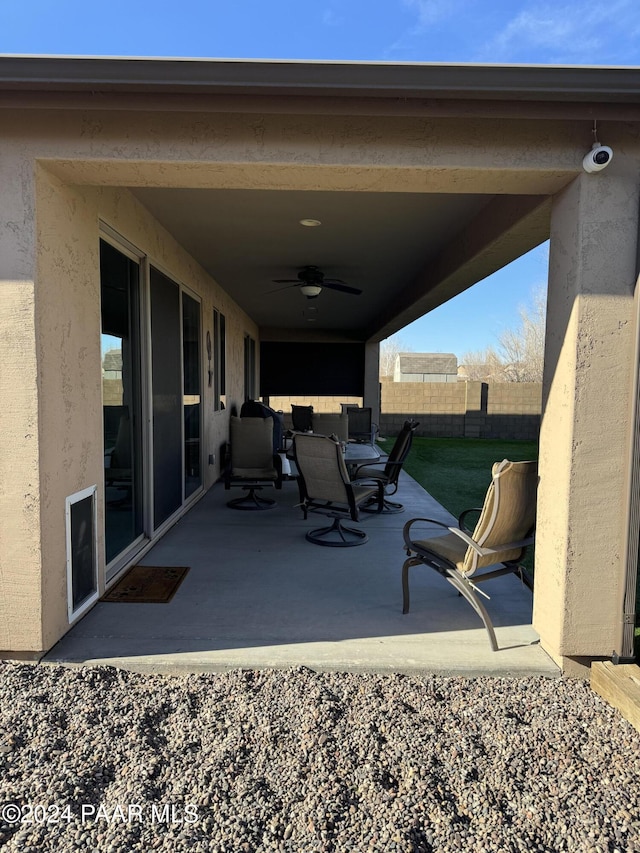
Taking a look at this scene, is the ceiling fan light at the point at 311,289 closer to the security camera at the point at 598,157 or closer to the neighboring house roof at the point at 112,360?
the neighboring house roof at the point at 112,360

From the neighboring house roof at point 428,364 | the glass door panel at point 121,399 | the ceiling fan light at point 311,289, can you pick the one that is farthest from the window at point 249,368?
the neighboring house roof at point 428,364

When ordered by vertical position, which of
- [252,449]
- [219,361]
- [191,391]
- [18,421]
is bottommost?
[252,449]

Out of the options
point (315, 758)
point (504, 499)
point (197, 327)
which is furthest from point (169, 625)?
point (197, 327)

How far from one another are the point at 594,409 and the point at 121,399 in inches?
115

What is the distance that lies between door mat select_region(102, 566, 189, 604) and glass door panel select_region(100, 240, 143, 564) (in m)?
0.21

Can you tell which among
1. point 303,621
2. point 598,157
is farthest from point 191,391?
point 598,157

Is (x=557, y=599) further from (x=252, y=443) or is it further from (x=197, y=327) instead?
(x=197, y=327)

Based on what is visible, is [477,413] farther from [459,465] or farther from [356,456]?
[356,456]

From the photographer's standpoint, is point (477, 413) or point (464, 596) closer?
point (464, 596)

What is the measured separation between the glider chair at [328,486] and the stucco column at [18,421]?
2.23 metres

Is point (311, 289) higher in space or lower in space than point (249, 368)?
higher

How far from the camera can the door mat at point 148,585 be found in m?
3.28

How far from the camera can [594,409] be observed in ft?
8.16

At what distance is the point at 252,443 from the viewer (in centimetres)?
584
